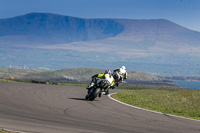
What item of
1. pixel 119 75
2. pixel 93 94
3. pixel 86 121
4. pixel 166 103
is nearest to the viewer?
pixel 86 121

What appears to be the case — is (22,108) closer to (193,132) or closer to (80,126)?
(80,126)

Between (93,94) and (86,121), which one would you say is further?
(93,94)

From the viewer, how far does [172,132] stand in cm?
1245

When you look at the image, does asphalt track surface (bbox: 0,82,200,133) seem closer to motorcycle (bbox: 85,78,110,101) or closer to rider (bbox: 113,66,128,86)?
motorcycle (bbox: 85,78,110,101)

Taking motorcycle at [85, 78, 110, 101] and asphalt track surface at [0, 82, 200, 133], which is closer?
asphalt track surface at [0, 82, 200, 133]

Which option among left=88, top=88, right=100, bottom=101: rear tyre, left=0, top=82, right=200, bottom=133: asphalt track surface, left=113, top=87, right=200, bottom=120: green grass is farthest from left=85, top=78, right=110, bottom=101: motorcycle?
left=0, top=82, right=200, bottom=133: asphalt track surface

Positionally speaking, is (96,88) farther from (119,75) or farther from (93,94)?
(119,75)

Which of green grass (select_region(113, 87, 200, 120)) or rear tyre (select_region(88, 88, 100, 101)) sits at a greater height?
rear tyre (select_region(88, 88, 100, 101))

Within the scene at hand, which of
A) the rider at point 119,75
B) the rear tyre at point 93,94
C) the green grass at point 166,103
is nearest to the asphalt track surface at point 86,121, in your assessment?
the green grass at point 166,103

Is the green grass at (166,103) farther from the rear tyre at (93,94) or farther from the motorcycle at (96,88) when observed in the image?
the rear tyre at (93,94)

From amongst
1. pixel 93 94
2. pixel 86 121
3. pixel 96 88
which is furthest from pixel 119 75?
pixel 86 121

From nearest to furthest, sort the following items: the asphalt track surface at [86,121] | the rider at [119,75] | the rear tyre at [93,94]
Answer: the asphalt track surface at [86,121] → the rear tyre at [93,94] → the rider at [119,75]

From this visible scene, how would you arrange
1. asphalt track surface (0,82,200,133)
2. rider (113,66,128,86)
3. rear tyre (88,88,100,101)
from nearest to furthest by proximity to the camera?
asphalt track surface (0,82,200,133) < rear tyre (88,88,100,101) < rider (113,66,128,86)

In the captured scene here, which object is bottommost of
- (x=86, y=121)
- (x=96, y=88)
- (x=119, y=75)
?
(x=86, y=121)
